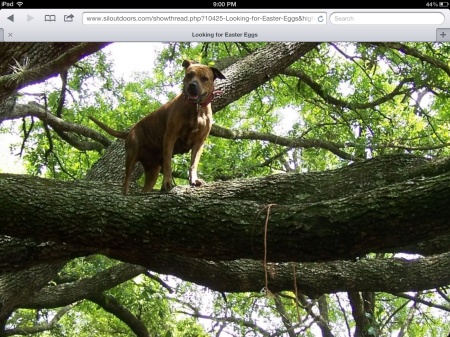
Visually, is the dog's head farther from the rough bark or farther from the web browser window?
the rough bark

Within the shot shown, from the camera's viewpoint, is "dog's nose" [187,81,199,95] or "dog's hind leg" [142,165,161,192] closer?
"dog's nose" [187,81,199,95]

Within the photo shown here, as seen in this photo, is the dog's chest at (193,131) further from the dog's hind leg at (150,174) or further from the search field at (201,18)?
the search field at (201,18)

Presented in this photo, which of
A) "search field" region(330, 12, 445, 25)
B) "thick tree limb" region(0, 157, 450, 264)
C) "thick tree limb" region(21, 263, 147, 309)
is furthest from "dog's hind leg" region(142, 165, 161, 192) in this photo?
"search field" region(330, 12, 445, 25)

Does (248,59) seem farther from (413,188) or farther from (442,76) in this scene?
(413,188)

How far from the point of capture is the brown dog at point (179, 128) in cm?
502

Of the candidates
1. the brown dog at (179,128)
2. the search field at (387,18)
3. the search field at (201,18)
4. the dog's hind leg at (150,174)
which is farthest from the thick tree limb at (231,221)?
the dog's hind leg at (150,174)

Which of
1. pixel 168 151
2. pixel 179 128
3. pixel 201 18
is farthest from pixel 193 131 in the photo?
pixel 201 18

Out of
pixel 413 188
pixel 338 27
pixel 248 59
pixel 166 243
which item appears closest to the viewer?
pixel 413 188

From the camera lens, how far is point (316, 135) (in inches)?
386

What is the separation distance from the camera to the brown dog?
5020 millimetres

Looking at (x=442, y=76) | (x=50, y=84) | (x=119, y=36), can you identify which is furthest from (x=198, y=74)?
(x=50, y=84)

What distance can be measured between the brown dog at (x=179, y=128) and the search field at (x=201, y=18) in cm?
161
